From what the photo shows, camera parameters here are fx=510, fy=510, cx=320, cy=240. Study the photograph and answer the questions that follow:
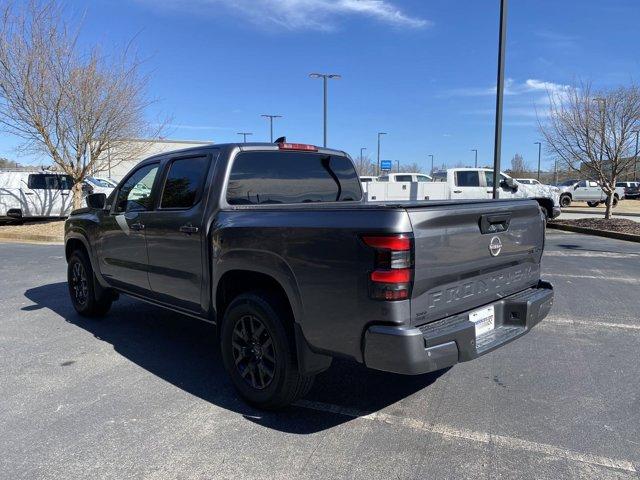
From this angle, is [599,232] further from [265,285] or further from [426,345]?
[426,345]

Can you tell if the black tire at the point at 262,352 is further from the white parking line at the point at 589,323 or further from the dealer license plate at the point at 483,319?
the white parking line at the point at 589,323

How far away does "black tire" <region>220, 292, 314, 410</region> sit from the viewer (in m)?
3.34

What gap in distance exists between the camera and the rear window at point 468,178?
19078 mm

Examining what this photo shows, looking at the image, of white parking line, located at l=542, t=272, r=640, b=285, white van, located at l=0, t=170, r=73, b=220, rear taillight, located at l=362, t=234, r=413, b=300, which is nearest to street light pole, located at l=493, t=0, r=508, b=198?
white parking line, located at l=542, t=272, r=640, b=285

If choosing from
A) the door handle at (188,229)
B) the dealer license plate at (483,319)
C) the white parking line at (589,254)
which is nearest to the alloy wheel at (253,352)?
the door handle at (188,229)

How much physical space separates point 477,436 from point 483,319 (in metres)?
0.73

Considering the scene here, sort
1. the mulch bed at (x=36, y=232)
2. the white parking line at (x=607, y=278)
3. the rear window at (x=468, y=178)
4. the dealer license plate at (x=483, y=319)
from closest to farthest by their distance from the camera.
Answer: the dealer license plate at (x=483, y=319), the white parking line at (x=607, y=278), the mulch bed at (x=36, y=232), the rear window at (x=468, y=178)

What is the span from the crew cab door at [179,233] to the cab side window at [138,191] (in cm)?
23

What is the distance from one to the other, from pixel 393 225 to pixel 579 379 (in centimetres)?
246

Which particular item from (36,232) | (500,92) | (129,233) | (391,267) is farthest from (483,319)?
(36,232)

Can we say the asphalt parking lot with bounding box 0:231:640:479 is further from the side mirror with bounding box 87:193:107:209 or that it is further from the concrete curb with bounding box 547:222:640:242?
the concrete curb with bounding box 547:222:640:242

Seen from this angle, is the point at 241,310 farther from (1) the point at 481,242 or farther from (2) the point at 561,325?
(2) the point at 561,325

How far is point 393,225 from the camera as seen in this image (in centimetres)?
273

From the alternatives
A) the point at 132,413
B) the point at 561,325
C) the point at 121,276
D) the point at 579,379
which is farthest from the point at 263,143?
the point at 561,325
